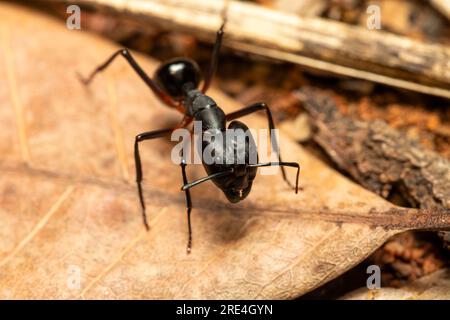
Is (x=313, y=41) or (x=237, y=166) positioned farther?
(x=313, y=41)

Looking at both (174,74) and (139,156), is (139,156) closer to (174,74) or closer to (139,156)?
(139,156)

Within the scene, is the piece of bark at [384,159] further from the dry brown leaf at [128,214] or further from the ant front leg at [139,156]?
the ant front leg at [139,156]

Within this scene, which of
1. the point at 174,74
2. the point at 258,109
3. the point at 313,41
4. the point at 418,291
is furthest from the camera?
the point at 174,74

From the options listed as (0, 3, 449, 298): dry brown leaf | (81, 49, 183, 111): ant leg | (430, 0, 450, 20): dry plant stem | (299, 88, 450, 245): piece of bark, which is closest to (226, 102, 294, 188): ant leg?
(0, 3, 449, 298): dry brown leaf

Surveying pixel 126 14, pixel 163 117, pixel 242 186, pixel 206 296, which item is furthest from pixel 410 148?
pixel 126 14

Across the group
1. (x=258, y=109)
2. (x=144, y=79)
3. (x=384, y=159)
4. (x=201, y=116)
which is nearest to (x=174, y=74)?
(x=144, y=79)

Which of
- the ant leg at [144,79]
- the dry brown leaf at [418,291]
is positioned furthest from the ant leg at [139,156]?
the dry brown leaf at [418,291]

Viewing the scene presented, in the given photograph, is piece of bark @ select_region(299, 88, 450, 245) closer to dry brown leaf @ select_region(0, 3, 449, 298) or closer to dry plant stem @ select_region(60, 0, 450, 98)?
dry brown leaf @ select_region(0, 3, 449, 298)
